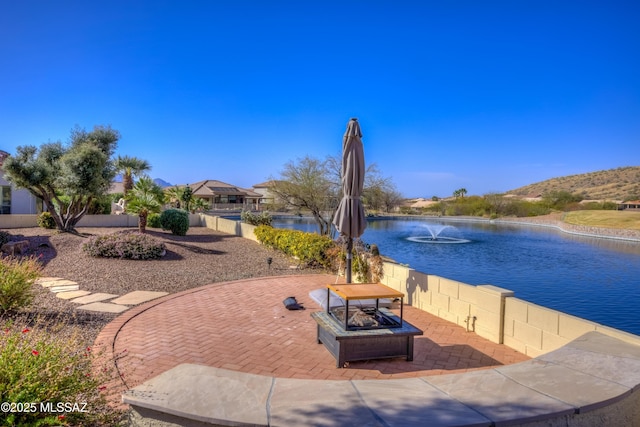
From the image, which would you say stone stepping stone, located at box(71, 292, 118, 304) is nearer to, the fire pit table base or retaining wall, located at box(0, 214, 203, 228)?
the fire pit table base

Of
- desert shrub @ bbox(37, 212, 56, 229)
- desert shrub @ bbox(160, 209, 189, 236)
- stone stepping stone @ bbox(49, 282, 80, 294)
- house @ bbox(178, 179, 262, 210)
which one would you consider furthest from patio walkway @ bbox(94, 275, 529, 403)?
house @ bbox(178, 179, 262, 210)

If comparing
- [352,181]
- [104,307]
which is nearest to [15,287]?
[104,307]

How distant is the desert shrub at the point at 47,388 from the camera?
238 centimetres

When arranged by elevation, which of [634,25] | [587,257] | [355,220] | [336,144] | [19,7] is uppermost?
[634,25]

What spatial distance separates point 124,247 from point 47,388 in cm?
982

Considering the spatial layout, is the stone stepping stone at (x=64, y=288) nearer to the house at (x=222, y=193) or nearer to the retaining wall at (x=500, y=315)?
the retaining wall at (x=500, y=315)

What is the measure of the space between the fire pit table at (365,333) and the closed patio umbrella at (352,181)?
2.23 m

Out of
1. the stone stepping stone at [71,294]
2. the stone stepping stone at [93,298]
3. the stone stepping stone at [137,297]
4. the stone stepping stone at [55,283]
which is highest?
the stone stepping stone at [55,283]

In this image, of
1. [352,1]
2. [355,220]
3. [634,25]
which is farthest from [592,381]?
[634,25]

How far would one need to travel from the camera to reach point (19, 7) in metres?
9.27

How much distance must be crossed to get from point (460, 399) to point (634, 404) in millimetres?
1438

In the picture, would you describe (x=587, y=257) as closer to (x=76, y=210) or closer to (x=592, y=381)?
(x=592, y=381)

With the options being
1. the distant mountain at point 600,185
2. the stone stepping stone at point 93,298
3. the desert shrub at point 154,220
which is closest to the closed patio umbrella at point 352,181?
the stone stepping stone at point 93,298

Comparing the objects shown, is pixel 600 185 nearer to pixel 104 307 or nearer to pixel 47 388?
pixel 104 307
